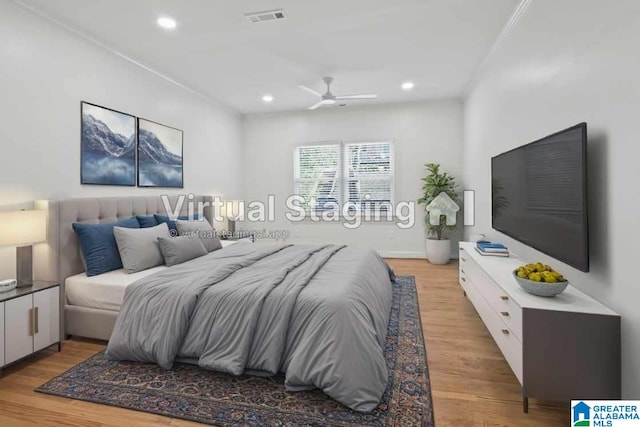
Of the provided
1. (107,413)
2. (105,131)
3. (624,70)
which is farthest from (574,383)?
(105,131)

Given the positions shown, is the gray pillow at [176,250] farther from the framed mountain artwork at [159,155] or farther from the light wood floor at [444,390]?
the framed mountain artwork at [159,155]

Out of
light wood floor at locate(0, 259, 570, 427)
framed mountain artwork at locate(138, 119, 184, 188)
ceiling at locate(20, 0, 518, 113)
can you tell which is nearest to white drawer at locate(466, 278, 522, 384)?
light wood floor at locate(0, 259, 570, 427)

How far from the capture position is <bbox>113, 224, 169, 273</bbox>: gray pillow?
9.57 ft

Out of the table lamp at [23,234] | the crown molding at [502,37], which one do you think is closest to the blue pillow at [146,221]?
the table lamp at [23,234]

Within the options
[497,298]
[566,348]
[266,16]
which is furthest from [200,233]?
[566,348]

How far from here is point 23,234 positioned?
2373mm

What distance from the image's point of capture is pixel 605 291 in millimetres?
1736

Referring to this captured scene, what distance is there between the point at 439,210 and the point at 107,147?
4704 millimetres

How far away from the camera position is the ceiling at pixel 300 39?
9.32ft

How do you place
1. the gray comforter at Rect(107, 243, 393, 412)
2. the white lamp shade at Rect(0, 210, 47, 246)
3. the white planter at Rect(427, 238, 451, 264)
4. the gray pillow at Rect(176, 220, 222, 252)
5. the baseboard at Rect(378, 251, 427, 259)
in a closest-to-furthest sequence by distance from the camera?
the gray comforter at Rect(107, 243, 393, 412) → the white lamp shade at Rect(0, 210, 47, 246) → the gray pillow at Rect(176, 220, 222, 252) → the white planter at Rect(427, 238, 451, 264) → the baseboard at Rect(378, 251, 427, 259)

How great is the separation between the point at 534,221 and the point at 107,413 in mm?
2991

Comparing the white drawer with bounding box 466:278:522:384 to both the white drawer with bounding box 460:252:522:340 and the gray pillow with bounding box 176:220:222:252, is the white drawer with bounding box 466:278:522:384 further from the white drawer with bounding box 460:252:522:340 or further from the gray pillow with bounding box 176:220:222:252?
the gray pillow with bounding box 176:220:222:252

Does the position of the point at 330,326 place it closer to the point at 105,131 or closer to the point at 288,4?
the point at 288,4

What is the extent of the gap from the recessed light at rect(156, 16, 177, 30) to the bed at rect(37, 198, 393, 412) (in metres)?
1.82
